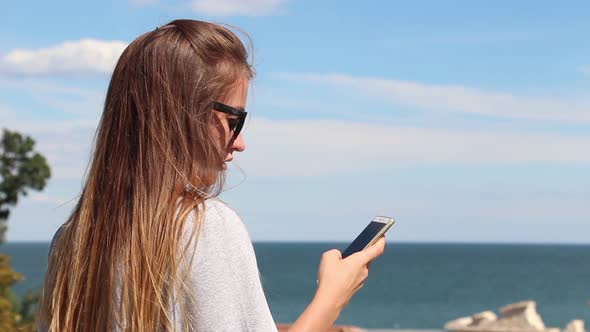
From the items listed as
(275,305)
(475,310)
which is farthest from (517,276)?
(275,305)

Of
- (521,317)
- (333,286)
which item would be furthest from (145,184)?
(521,317)

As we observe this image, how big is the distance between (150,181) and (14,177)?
23484mm

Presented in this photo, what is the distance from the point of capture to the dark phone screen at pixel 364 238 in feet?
7.67

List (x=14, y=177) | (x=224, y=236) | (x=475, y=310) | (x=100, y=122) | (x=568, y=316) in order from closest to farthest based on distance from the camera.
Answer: (x=224, y=236) → (x=100, y=122) → (x=14, y=177) → (x=568, y=316) → (x=475, y=310)

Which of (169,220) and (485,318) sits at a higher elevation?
(169,220)

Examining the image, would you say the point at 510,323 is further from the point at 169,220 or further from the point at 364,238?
the point at 169,220

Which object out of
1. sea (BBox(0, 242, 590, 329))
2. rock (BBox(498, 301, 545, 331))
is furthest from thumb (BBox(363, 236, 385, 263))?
sea (BBox(0, 242, 590, 329))

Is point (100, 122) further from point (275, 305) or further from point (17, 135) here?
point (275, 305)

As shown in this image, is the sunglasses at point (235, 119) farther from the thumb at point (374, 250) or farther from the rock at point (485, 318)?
the rock at point (485, 318)

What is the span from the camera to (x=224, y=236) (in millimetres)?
2006

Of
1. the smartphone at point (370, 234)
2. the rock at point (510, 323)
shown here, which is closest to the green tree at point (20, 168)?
the rock at point (510, 323)

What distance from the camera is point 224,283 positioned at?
1.98m

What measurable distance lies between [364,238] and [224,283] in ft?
1.65

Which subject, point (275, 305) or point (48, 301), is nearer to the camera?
point (48, 301)
